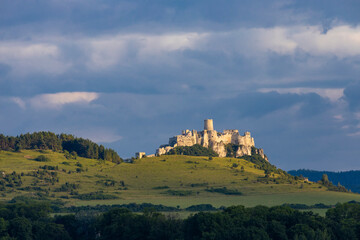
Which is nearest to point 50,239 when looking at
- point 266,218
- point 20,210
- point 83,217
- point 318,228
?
point 83,217

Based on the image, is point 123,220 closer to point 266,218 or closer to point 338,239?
point 266,218

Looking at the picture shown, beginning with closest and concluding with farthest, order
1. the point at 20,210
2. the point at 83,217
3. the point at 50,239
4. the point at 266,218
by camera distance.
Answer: the point at 266,218 < the point at 50,239 < the point at 83,217 < the point at 20,210

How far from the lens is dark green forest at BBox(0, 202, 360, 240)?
110781 millimetres

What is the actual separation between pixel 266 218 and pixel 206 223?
485 inches

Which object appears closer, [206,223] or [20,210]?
[206,223]

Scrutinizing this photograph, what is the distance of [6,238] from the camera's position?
126 metres

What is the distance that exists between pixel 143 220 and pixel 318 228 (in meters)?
34.2

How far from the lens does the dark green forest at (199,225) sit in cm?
11078

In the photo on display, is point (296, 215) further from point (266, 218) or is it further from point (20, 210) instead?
point (20, 210)

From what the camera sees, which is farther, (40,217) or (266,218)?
(40,217)

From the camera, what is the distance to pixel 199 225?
116m

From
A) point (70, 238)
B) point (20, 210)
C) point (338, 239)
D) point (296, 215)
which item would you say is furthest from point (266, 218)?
point (20, 210)

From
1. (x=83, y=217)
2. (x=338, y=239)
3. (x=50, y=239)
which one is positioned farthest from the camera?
(x=83, y=217)

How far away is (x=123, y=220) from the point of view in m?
128
